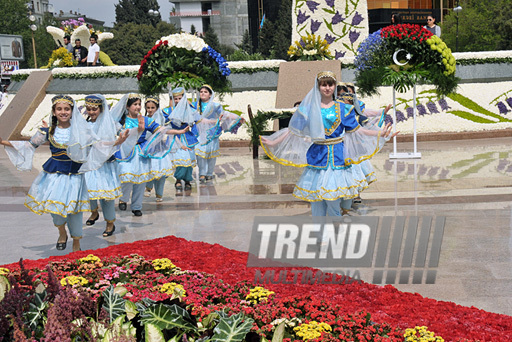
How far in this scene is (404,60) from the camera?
14.6 m

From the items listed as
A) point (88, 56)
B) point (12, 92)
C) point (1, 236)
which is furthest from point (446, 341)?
point (12, 92)

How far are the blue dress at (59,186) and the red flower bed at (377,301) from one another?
0.64 meters

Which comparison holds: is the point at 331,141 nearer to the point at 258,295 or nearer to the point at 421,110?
the point at 258,295

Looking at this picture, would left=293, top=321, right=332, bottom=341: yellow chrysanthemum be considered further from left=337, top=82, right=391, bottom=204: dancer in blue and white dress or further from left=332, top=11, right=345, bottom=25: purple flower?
left=332, top=11, right=345, bottom=25: purple flower

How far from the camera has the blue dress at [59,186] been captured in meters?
7.23

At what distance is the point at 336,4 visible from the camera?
22.1 metres

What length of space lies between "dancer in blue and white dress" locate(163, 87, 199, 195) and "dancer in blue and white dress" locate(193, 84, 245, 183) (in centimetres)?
40

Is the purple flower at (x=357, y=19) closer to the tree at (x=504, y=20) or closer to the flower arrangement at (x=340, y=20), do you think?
the flower arrangement at (x=340, y=20)

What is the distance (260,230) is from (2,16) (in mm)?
80380

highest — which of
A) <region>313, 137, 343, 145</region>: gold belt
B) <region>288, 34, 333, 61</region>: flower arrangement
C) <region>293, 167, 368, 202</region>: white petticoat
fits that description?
<region>288, 34, 333, 61</region>: flower arrangement

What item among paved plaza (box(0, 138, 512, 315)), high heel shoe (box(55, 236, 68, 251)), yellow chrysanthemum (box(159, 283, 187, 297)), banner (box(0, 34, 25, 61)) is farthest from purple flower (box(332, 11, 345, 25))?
banner (box(0, 34, 25, 61))

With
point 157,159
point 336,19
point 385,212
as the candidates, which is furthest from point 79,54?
point 385,212

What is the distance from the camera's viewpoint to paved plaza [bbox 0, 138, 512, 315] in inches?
245

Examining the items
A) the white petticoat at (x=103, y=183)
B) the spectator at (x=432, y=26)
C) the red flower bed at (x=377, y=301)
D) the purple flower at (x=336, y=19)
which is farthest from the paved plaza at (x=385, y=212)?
the purple flower at (x=336, y=19)
